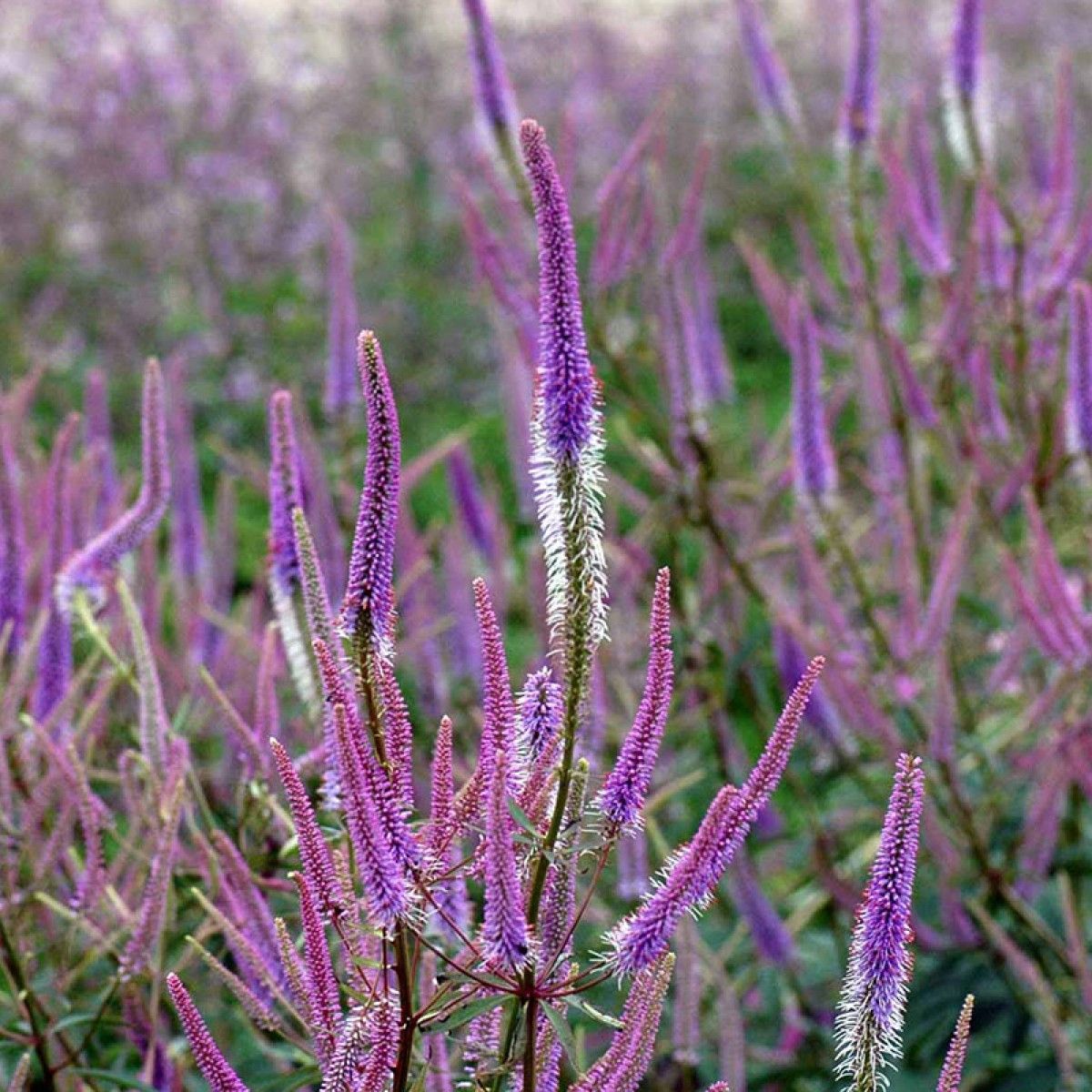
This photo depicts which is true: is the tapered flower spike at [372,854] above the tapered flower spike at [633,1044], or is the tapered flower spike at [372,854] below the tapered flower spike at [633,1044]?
above

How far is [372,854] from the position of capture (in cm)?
92

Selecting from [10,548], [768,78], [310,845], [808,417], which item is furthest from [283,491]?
[768,78]

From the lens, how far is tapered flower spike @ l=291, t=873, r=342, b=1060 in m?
0.96

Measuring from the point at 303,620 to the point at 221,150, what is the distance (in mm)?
6926

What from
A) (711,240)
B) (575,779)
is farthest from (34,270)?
(575,779)

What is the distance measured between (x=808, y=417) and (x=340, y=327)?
0.69 metres

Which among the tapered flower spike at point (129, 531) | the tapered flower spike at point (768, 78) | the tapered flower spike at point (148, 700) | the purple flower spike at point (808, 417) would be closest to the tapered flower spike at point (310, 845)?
A: the tapered flower spike at point (148, 700)

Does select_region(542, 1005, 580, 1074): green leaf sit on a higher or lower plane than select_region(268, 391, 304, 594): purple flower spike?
lower

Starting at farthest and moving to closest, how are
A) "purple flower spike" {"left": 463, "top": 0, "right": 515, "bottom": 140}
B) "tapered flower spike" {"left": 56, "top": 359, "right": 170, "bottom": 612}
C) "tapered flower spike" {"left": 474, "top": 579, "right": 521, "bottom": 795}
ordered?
"purple flower spike" {"left": 463, "top": 0, "right": 515, "bottom": 140} < "tapered flower spike" {"left": 56, "top": 359, "right": 170, "bottom": 612} < "tapered flower spike" {"left": 474, "top": 579, "right": 521, "bottom": 795}

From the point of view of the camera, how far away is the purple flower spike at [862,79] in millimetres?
2588

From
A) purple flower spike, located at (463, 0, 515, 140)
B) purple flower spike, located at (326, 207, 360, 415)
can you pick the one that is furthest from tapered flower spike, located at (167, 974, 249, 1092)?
purple flower spike, located at (463, 0, 515, 140)

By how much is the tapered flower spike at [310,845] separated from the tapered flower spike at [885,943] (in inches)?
12.5

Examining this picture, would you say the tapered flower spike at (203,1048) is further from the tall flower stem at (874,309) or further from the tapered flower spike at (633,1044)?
the tall flower stem at (874,309)

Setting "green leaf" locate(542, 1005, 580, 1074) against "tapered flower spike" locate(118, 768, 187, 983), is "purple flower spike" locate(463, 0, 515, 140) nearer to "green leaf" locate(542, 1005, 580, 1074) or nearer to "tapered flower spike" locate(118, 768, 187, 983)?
"tapered flower spike" locate(118, 768, 187, 983)
